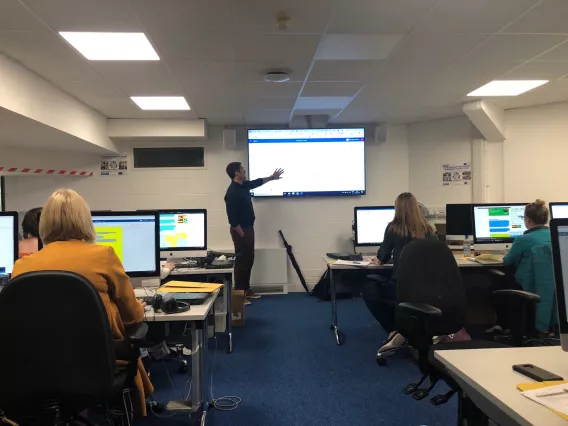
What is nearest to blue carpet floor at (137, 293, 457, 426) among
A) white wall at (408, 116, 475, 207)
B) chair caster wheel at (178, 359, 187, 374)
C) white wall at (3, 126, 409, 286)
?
chair caster wheel at (178, 359, 187, 374)

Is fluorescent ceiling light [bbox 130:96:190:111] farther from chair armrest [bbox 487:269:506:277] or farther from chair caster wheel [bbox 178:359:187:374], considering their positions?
chair armrest [bbox 487:269:506:277]

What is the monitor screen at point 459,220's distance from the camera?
13.1 feet

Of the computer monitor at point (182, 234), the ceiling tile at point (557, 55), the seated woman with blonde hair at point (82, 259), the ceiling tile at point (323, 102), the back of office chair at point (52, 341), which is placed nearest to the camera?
the back of office chair at point (52, 341)

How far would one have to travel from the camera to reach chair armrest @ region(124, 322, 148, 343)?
5.38ft

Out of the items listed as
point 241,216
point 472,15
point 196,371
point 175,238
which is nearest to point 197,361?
point 196,371

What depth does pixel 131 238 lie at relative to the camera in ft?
7.64

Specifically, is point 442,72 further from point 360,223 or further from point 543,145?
point 543,145

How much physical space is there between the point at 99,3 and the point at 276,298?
13.4ft

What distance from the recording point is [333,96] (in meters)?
4.45

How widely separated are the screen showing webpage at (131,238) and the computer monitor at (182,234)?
117cm

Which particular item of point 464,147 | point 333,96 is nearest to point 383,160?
point 464,147

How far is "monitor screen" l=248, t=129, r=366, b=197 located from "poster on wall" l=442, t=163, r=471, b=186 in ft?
3.71

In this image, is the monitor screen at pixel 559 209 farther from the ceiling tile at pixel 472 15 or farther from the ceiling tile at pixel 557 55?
the ceiling tile at pixel 472 15

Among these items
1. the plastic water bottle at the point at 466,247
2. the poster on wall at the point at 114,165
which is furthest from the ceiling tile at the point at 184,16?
the poster on wall at the point at 114,165
